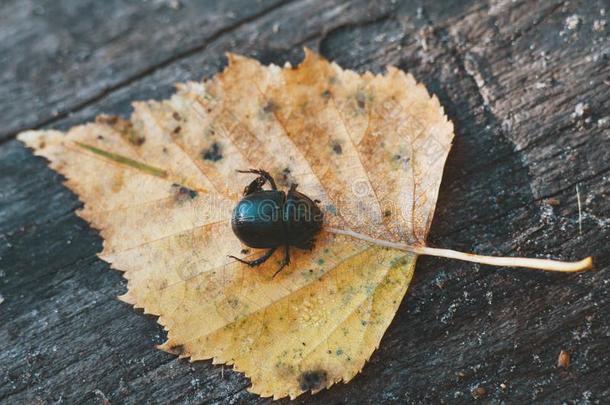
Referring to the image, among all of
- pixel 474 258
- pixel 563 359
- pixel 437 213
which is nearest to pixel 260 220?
pixel 437 213

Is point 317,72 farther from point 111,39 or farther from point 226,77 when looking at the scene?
point 111,39

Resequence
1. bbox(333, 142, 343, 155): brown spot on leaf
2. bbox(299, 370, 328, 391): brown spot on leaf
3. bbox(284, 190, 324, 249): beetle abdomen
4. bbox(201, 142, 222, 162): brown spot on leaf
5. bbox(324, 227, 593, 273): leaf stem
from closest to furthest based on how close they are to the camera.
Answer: bbox(324, 227, 593, 273): leaf stem → bbox(299, 370, 328, 391): brown spot on leaf → bbox(284, 190, 324, 249): beetle abdomen → bbox(333, 142, 343, 155): brown spot on leaf → bbox(201, 142, 222, 162): brown spot on leaf

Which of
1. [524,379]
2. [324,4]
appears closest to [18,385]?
[524,379]

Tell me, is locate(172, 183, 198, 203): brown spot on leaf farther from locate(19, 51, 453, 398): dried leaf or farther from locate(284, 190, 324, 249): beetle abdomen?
locate(284, 190, 324, 249): beetle abdomen

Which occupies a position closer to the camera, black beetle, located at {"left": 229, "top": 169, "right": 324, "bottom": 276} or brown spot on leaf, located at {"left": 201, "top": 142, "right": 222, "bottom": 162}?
black beetle, located at {"left": 229, "top": 169, "right": 324, "bottom": 276}

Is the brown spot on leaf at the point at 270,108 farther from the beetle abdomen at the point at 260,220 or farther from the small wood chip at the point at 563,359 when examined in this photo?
the small wood chip at the point at 563,359

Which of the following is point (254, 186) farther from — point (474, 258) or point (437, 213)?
point (474, 258)

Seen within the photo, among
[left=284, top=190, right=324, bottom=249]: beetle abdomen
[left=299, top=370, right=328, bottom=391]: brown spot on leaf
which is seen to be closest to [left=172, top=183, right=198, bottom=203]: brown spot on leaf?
[left=284, top=190, right=324, bottom=249]: beetle abdomen
